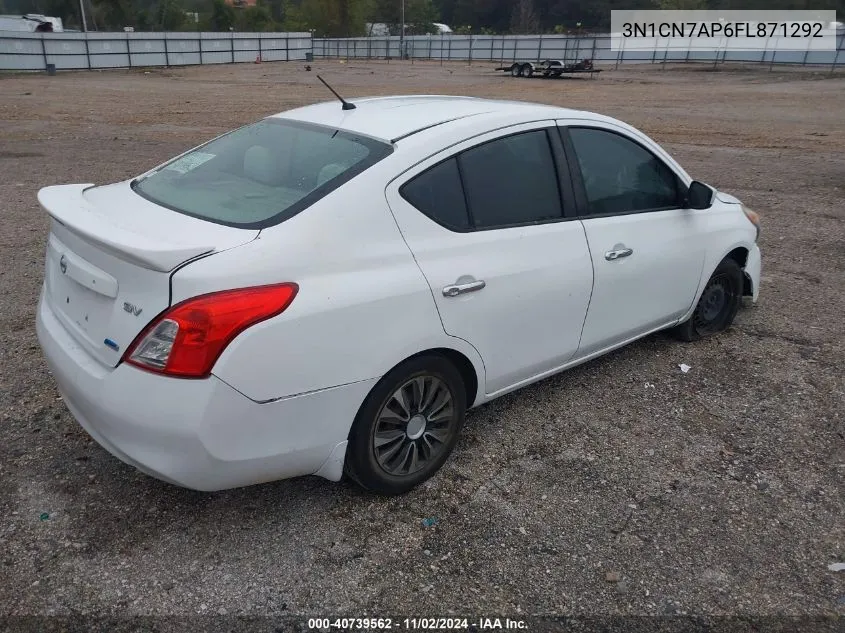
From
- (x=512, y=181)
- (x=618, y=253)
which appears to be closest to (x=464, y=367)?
(x=512, y=181)

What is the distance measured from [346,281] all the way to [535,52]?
58.1 meters

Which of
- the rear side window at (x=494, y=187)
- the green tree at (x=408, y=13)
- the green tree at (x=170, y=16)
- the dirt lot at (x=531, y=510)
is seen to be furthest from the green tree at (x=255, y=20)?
the rear side window at (x=494, y=187)

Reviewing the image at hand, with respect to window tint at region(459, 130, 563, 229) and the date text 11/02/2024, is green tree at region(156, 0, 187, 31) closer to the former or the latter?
window tint at region(459, 130, 563, 229)

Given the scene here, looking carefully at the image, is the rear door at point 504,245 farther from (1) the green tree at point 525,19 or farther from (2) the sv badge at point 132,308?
(1) the green tree at point 525,19

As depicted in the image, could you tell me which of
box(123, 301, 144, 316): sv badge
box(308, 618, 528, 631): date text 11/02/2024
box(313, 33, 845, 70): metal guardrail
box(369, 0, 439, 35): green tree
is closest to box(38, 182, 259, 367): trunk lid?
box(123, 301, 144, 316): sv badge

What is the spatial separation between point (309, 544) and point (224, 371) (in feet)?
2.85

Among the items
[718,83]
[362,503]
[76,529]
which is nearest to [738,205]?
[362,503]

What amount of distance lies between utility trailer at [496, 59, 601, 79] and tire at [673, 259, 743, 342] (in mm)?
35889

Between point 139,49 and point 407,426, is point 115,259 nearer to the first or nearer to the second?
point 407,426

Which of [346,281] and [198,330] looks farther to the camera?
[346,281]

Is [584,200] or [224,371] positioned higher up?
[584,200]

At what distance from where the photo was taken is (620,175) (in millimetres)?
3961

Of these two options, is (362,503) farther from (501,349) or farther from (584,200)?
(584,200)

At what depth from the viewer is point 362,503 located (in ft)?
10.2
